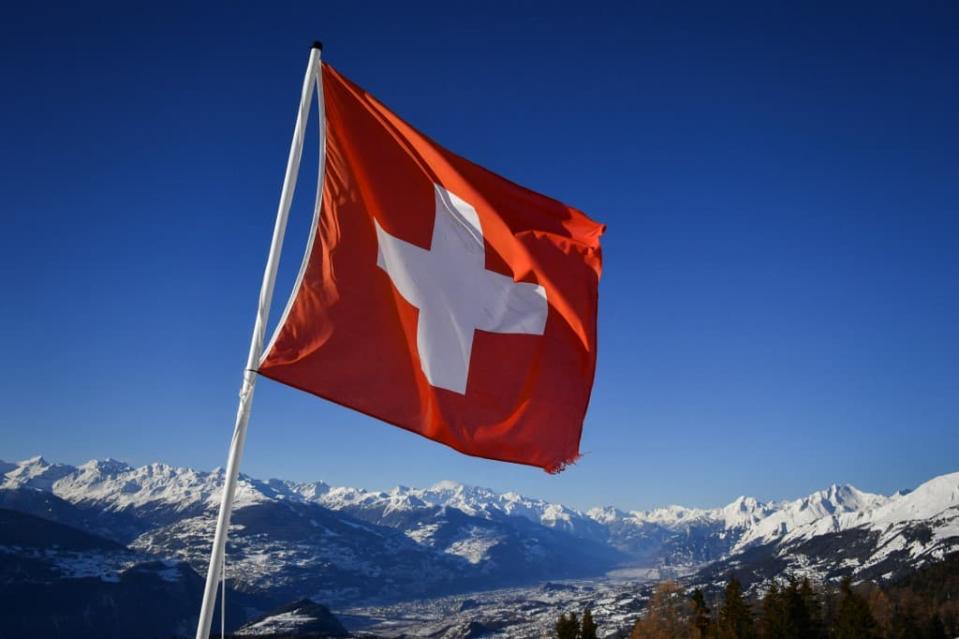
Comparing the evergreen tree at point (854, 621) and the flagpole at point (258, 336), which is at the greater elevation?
the flagpole at point (258, 336)

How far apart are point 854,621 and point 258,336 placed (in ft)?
307

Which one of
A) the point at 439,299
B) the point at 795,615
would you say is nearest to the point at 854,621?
the point at 795,615

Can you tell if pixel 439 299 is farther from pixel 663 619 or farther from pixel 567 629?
pixel 663 619

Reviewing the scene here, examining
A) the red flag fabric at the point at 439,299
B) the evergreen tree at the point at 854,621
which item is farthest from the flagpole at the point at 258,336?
the evergreen tree at the point at 854,621

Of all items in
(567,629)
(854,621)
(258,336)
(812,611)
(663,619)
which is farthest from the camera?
(663,619)

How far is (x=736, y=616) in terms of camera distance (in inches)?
3396

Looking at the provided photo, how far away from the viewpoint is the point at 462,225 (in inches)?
401

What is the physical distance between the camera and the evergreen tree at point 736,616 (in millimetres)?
82438

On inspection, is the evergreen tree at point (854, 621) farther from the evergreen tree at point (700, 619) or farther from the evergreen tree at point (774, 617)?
the evergreen tree at point (700, 619)

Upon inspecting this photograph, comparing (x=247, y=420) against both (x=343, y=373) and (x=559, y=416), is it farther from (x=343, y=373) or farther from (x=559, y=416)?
(x=559, y=416)

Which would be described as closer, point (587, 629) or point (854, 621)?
point (587, 629)

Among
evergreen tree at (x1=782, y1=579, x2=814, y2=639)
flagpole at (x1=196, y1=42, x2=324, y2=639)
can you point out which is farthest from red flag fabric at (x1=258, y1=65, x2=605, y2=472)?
evergreen tree at (x1=782, y1=579, x2=814, y2=639)

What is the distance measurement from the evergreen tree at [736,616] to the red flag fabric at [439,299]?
268 ft

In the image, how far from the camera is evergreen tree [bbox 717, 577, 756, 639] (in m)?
82.4
